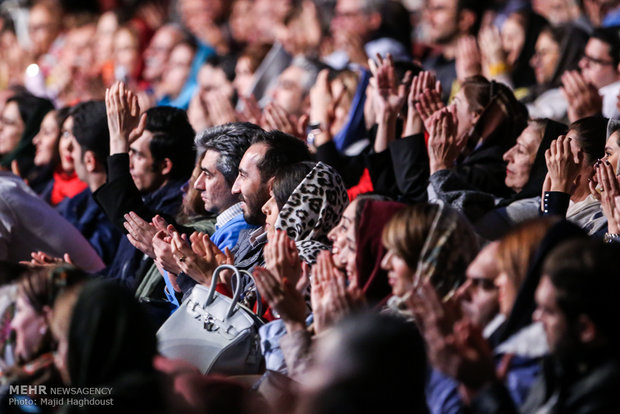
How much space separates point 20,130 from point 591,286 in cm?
519

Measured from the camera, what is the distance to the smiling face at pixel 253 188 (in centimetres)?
465

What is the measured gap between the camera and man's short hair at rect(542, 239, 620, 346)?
2701 mm

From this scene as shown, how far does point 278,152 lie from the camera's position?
15.4ft

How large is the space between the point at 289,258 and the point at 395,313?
51 cm

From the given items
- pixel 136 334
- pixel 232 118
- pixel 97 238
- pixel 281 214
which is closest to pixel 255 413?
pixel 136 334

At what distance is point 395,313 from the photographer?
343cm

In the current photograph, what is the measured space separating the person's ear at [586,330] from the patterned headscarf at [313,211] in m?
1.62

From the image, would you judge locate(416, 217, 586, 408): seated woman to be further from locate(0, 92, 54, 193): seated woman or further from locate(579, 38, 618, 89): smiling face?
locate(0, 92, 54, 193): seated woman

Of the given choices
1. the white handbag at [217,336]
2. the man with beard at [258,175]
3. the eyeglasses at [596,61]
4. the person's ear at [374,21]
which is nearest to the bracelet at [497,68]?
the eyeglasses at [596,61]

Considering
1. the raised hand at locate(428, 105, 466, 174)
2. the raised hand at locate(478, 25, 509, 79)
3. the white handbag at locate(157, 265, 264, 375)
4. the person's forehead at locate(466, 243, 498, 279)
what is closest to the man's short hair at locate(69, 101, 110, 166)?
the raised hand at locate(428, 105, 466, 174)

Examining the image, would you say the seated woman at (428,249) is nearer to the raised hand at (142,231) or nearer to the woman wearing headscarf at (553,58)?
the raised hand at (142,231)

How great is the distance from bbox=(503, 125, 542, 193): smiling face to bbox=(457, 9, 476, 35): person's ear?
3.09 m

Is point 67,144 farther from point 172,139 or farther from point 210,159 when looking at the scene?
point 210,159

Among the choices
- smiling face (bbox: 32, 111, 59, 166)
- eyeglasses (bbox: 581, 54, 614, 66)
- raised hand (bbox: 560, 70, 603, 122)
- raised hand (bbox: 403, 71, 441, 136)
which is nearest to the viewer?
raised hand (bbox: 403, 71, 441, 136)
